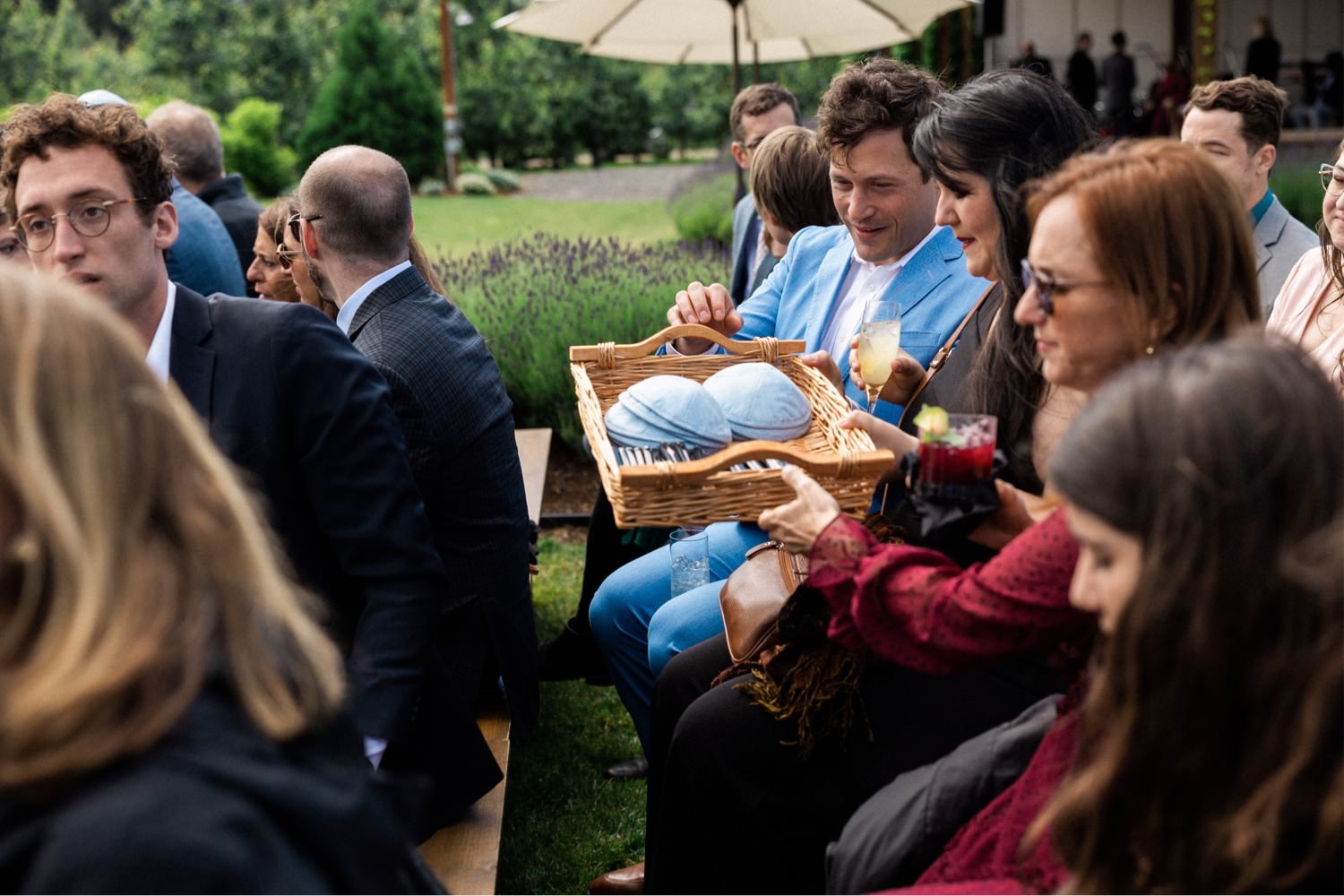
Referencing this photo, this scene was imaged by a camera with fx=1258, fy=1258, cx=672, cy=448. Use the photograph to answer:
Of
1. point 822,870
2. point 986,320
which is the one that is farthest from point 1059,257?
point 822,870

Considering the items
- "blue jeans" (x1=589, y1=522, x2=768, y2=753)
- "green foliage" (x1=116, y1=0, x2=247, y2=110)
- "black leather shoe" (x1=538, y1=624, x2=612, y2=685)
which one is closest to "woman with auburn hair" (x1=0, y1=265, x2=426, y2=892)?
"blue jeans" (x1=589, y1=522, x2=768, y2=753)

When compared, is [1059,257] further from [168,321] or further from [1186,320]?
[168,321]

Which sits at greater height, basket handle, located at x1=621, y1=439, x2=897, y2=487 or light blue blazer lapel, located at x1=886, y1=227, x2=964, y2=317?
light blue blazer lapel, located at x1=886, y1=227, x2=964, y2=317

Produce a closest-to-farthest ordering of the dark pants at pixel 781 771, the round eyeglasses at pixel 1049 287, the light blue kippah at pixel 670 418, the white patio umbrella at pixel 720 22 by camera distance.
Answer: the round eyeglasses at pixel 1049 287, the dark pants at pixel 781 771, the light blue kippah at pixel 670 418, the white patio umbrella at pixel 720 22

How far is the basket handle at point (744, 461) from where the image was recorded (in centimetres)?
246

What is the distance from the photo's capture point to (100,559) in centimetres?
114

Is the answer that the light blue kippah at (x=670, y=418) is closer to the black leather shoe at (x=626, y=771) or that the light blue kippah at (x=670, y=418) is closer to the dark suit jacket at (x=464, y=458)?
the dark suit jacket at (x=464, y=458)

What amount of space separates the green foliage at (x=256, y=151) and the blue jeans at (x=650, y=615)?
23.8 m

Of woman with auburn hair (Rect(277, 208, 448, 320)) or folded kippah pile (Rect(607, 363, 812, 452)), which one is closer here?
folded kippah pile (Rect(607, 363, 812, 452))

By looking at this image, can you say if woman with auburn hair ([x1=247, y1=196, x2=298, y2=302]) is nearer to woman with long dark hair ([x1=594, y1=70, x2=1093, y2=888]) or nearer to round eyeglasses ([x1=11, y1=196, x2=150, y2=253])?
round eyeglasses ([x1=11, y1=196, x2=150, y2=253])

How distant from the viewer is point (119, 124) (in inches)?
106

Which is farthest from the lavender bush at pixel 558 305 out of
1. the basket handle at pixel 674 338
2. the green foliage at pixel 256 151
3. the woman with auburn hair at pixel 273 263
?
the green foliage at pixel 256 151

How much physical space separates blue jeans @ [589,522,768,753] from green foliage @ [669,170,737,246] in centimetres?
965

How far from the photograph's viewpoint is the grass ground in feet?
11.9
